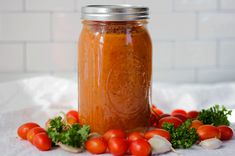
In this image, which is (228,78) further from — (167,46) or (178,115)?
(178,115)

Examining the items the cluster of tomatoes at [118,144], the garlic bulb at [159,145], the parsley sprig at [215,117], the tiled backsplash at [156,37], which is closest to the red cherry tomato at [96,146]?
the cluster of tomatoes at [118,144]

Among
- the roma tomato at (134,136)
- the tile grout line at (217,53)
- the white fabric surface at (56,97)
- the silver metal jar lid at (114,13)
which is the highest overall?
the silver metal jar lid at (114,13)

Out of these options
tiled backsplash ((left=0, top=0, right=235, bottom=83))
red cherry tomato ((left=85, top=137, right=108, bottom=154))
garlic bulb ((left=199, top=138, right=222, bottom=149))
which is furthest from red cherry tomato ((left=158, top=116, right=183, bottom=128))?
tiled backsplash ((left=0, top=0, right=235, bottom=83))

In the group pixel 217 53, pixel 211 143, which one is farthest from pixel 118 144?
pixel 217 53

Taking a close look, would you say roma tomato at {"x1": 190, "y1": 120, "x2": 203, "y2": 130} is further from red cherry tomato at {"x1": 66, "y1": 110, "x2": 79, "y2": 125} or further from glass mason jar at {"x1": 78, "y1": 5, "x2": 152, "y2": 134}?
red cherry tomato at {"x1": 66, "y1": 110, "x2": 79, "y2": 125}

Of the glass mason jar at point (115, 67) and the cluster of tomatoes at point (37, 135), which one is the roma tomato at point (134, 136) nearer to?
the glass mason jar at point (115, 67)

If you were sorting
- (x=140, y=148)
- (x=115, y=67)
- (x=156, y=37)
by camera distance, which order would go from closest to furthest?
1. (x=140, y=148)
2. (x=115, y=67)
3. (x=156, y=37)

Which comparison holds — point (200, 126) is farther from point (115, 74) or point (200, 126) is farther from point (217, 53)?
point (217, 53)
